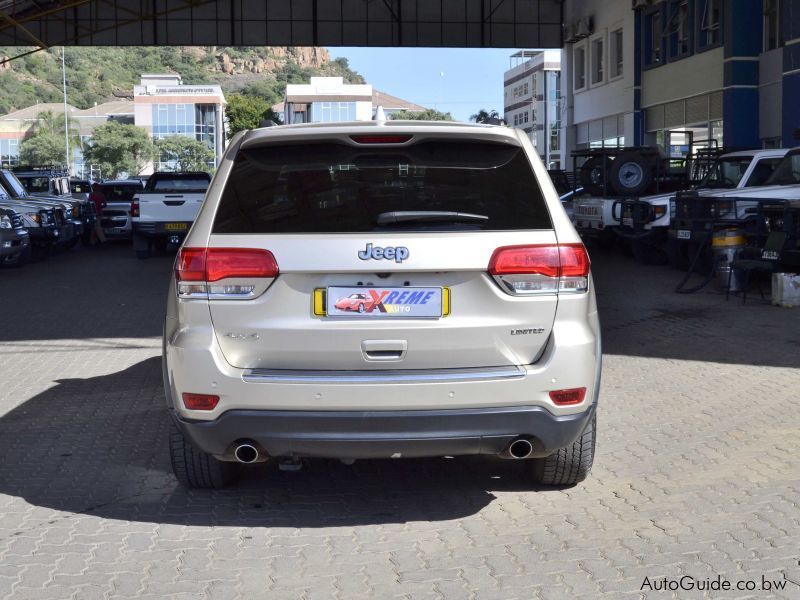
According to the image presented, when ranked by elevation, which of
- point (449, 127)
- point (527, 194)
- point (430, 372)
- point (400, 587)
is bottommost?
point (400, 587)

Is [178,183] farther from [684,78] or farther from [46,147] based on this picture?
[46,147]

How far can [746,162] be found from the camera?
18.8 meters

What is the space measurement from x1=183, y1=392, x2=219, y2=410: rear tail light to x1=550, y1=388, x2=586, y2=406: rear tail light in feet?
4.73

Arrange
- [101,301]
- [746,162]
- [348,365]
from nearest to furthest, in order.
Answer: [348,365] → [101,301] → [746,162]

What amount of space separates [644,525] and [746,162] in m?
Result: 15.0

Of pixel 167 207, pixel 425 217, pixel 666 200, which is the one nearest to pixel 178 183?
pixel 167 207

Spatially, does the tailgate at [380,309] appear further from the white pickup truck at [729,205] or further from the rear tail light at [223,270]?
the white pickup truck at [729,205]

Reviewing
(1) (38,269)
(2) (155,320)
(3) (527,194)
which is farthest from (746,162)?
(3) (527,194)

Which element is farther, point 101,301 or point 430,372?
point 101,301

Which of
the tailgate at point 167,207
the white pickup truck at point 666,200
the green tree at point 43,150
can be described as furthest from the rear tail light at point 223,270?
the green tree at point 43,150

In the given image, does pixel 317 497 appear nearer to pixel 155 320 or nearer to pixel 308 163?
pixel 308 163

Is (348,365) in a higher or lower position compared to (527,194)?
lower

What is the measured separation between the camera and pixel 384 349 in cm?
467

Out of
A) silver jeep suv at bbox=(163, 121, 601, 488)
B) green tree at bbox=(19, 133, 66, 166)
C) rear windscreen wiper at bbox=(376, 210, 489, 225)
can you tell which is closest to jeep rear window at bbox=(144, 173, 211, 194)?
silver jeep suv at bbox=(163, 121, 601, 488)
